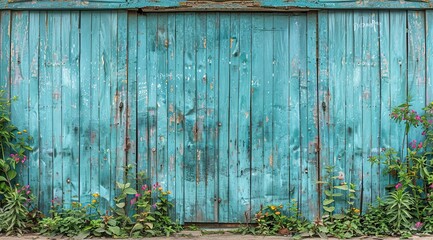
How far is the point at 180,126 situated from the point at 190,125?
0.36ft

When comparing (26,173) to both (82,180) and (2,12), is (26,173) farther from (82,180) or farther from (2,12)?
(2,12)

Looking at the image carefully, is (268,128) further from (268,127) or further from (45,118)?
(45,118)

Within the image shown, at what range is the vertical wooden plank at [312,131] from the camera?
6.22 meters

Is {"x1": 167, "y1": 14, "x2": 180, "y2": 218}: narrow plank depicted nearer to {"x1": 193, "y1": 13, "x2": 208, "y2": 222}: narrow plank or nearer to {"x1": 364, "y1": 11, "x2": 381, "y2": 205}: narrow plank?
{"x1": 193, "y1": 13, "x2": 208, "y2": 222}: narrow plank

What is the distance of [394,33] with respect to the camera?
619 cm

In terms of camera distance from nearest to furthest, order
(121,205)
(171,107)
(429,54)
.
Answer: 1. (121,205)
2. (429,54)
3. (171,107)

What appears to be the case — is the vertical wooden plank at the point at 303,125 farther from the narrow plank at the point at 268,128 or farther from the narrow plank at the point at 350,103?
the narrow plank at the point at 350,103

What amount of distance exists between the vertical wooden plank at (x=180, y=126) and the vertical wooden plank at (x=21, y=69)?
167cm

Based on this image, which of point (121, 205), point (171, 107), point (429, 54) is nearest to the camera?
point (121, 205)

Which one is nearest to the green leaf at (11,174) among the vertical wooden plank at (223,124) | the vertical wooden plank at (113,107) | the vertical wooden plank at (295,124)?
the vertical wooden plank at (113,107)

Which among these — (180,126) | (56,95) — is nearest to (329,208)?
(180,126)

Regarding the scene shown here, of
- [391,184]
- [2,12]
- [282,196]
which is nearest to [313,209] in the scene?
[282,196]

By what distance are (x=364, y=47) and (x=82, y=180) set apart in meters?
3.42

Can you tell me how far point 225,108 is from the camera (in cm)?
626
